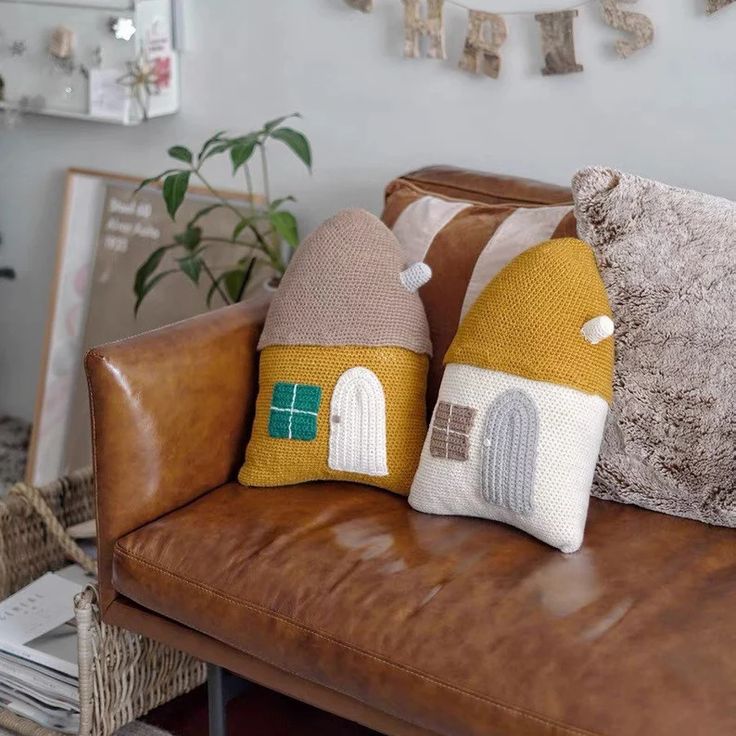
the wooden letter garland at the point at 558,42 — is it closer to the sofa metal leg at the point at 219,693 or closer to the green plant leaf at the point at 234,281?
the green plant leaf at the point at 234,281

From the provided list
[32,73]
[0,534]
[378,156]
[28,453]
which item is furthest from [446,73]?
[28,453]

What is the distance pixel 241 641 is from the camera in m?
1.54

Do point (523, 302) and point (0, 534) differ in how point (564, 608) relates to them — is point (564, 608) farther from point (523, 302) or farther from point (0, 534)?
point (0, 534)

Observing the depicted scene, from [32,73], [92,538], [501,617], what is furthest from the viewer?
[32,73]

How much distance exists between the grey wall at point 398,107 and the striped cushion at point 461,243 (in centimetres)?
31

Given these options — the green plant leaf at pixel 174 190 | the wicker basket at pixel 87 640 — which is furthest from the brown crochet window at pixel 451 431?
the green plant leaf at pixel 174 190

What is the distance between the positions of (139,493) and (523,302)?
0.62m

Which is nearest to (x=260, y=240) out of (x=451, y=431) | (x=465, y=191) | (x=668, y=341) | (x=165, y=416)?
(x=465, y=191)

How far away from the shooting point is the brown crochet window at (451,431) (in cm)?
162

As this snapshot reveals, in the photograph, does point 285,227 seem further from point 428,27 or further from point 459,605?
point 459,605

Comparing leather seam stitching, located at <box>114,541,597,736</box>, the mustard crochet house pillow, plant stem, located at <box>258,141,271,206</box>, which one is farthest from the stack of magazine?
plant stem, located at <box>258,141,271,206</box>

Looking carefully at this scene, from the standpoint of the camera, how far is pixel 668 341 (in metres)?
1.64

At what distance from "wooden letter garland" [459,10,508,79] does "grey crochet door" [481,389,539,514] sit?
34.6 inches

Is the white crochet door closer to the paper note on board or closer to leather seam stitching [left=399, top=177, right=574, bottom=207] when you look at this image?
leather seam stitching [left=399, top=177, right=574, bottom=207]
